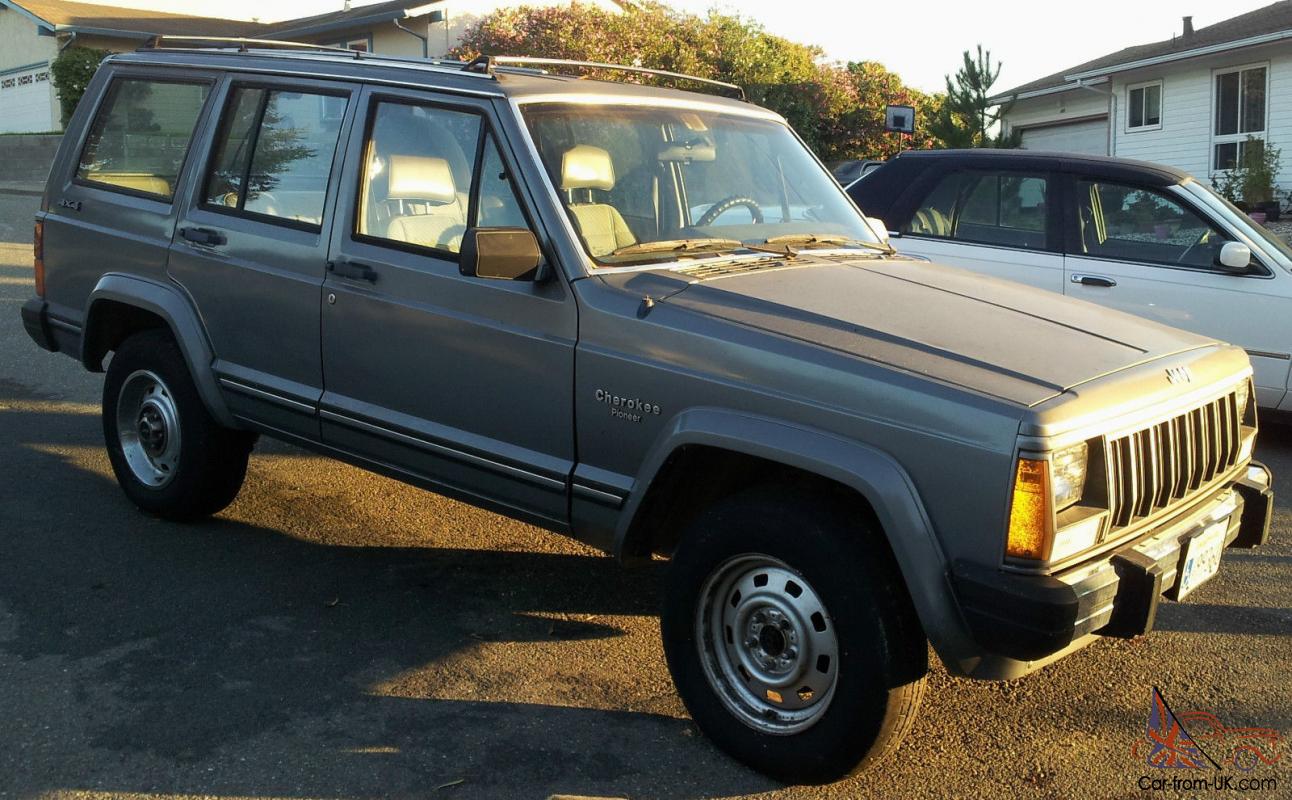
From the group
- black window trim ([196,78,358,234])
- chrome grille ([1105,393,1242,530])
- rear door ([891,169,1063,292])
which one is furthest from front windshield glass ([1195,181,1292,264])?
black window trim ([196,78,358,234])

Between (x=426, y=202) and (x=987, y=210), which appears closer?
(x=426, y=202)

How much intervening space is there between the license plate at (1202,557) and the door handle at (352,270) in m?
2.86

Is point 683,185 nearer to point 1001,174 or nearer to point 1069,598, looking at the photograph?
point 1069,598

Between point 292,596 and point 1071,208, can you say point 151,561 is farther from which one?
point 1071,208

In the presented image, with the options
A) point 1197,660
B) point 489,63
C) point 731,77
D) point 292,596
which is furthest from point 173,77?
point 731,77

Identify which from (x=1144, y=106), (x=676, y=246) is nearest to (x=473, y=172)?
(x=676, y=246)

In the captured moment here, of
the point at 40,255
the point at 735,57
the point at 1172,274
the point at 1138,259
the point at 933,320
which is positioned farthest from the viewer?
the point at 735,57

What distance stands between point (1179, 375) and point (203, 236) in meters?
3.82

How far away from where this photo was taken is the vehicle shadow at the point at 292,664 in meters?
3.48

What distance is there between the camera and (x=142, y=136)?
220 inches

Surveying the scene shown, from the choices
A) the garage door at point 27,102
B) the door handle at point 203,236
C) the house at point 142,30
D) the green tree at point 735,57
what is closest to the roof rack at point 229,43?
the door handle at point 203,236

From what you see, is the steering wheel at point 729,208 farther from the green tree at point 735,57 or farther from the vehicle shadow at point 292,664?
the green tree at point 735,57

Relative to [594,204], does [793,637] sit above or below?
below

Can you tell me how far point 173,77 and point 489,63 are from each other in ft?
6.33
